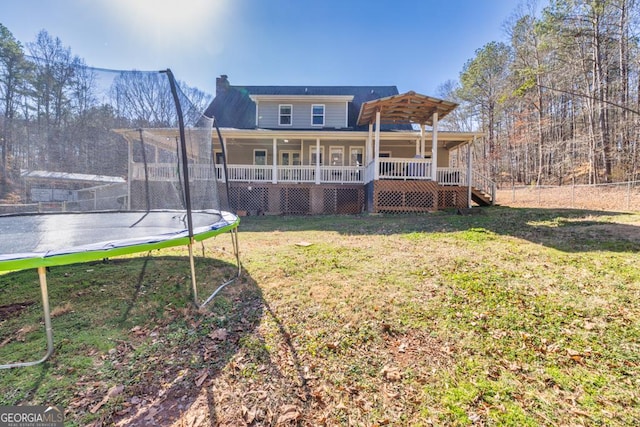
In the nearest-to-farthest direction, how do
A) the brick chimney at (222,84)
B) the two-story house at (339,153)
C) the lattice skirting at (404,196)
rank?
1. the lattice skirting at (404,196)
2. the two-story house at (339,153)
3. the brick chimney at (222,84)

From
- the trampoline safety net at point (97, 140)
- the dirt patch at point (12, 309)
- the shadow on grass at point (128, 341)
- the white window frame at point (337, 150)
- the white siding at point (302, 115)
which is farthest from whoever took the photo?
the white siding at point (302, 115)

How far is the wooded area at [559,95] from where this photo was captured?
15367 millimetres

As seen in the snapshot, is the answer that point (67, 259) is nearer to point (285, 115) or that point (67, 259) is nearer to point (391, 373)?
A: point (391, 373)

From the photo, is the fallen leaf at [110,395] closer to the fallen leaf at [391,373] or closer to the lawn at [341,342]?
the lawn at [341,342]

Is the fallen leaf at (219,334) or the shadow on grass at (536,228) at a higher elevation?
the shadow on grass at (536,228)

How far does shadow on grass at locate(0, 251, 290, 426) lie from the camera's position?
Answer: 1.83 m

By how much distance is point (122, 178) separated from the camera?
4797 mm

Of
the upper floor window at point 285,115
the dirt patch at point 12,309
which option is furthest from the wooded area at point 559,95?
the dirt patch at point 12,309

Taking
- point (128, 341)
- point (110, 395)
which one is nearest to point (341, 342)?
point (110, 395)

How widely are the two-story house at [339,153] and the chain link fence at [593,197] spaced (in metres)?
4.03

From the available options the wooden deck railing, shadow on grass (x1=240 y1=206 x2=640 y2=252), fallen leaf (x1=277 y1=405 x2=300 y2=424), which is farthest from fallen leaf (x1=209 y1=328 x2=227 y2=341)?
the wooden deck railing

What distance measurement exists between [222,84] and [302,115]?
6449 mm

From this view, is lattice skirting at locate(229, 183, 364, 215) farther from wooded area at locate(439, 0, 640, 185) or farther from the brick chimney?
the brick chimney

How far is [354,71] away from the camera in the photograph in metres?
20.5
